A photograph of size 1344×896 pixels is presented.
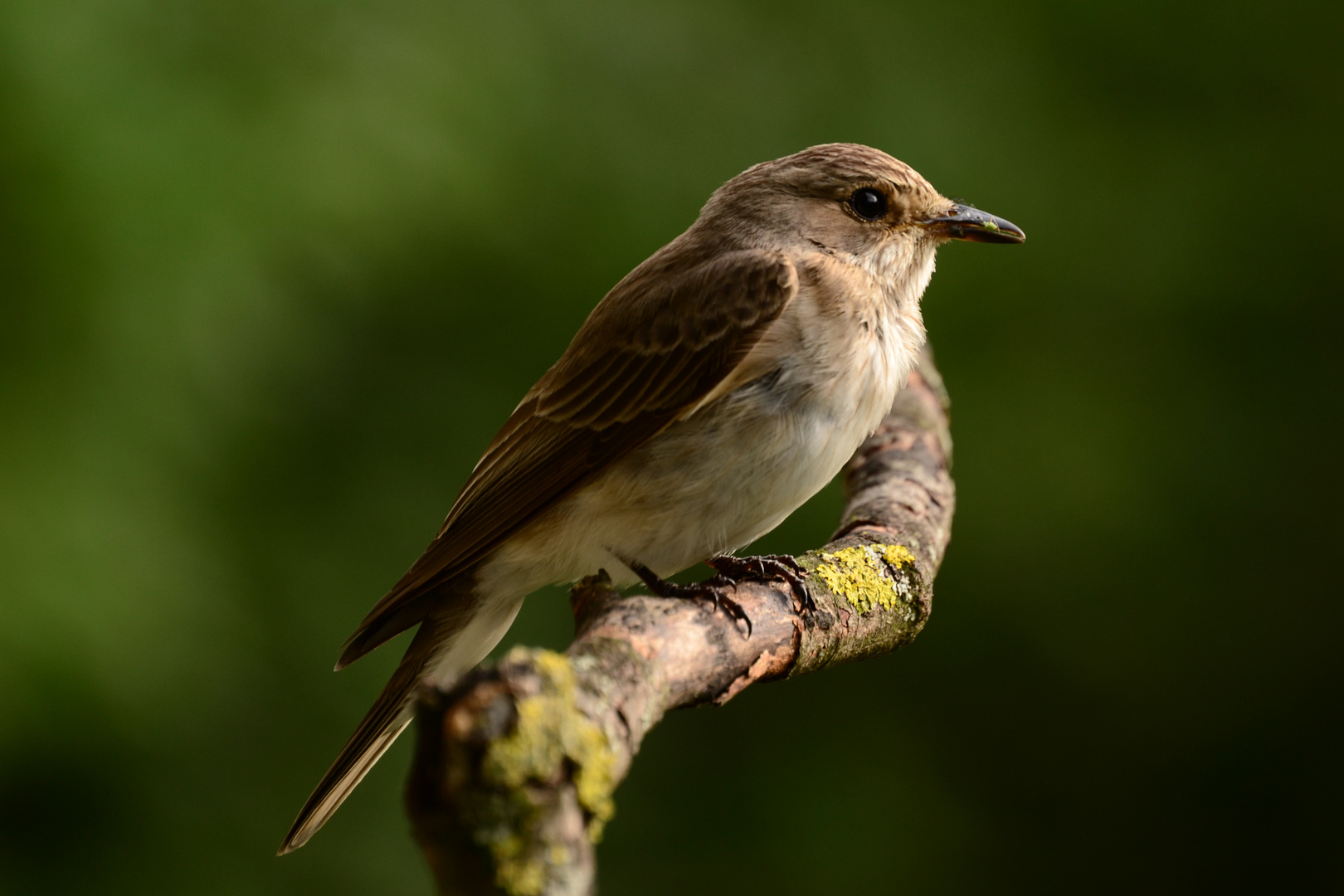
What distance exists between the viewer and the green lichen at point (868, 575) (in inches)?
118

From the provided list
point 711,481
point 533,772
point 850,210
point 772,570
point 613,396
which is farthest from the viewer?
point 850,210

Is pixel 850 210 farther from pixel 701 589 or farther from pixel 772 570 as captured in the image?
pixel 701 589

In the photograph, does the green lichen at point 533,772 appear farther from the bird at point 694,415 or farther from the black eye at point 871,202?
the black eye at point 871,202

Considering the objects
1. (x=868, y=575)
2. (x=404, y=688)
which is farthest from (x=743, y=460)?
(x=404, y=688)

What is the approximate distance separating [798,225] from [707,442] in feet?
2.77

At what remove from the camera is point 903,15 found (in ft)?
20.0

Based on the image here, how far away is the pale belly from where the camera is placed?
3.08 m

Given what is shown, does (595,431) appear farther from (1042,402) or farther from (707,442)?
(1042,402)

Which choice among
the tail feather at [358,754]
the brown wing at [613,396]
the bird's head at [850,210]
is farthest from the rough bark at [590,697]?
the bird's head at [850,210]

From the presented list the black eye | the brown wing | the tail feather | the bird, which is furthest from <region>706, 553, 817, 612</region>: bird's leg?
the black eye

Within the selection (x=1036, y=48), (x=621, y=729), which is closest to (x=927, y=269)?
(x=621, y=729)

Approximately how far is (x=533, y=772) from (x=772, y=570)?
4.96 ft

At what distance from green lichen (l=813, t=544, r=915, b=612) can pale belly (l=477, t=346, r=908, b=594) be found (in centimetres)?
20

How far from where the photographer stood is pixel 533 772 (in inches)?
60.8
